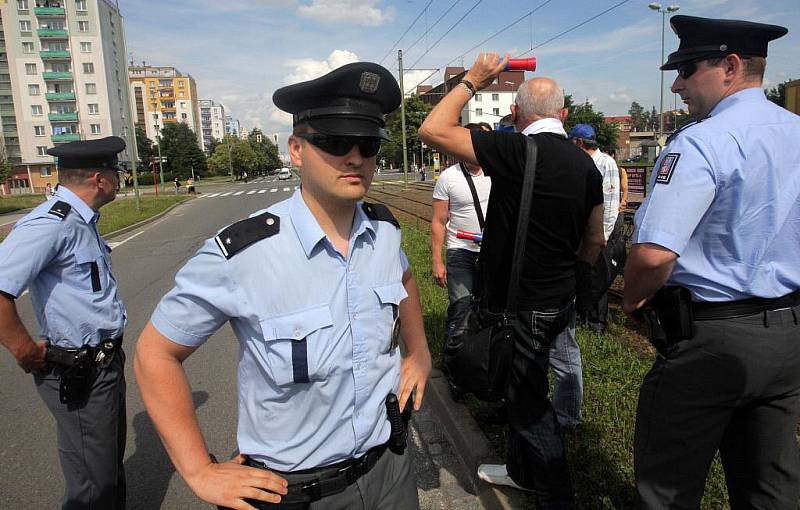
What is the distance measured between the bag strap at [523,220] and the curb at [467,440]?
110cm

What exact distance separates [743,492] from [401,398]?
1283 millimetres

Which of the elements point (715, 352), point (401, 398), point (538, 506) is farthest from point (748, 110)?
point (538, 506)

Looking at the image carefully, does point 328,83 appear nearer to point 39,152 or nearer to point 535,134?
point 535,134

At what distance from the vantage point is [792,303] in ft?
5.68

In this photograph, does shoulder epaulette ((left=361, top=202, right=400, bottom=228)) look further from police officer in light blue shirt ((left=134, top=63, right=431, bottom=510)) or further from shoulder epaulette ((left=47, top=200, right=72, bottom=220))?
shoulder epaulette ((left=47, top=200, right=72, bottom=220))

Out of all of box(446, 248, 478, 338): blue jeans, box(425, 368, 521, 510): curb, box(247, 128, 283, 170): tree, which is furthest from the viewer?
box(247, 128, 283, 170): tree

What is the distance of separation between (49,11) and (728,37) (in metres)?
81.4

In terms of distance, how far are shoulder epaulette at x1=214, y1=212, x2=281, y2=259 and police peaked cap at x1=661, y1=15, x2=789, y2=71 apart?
1.54 meters

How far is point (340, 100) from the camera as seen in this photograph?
1.44 metres

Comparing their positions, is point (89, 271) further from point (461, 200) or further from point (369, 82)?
point (461, 200)

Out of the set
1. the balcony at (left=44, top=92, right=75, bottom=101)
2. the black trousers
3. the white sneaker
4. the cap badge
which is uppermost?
the balcony at (left=44, top=92, right=75, bottom=101)

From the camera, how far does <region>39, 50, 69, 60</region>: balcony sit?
64.4 m

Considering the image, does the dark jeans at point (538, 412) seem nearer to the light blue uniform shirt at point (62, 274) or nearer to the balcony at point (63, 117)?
the light blue uniform shirt at point (62, 274)

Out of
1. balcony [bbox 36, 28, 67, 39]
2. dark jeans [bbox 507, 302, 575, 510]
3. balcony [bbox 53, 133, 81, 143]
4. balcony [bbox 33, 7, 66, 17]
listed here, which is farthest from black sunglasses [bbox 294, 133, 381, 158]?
balcony [bbox 33, 7, 66, 17]
